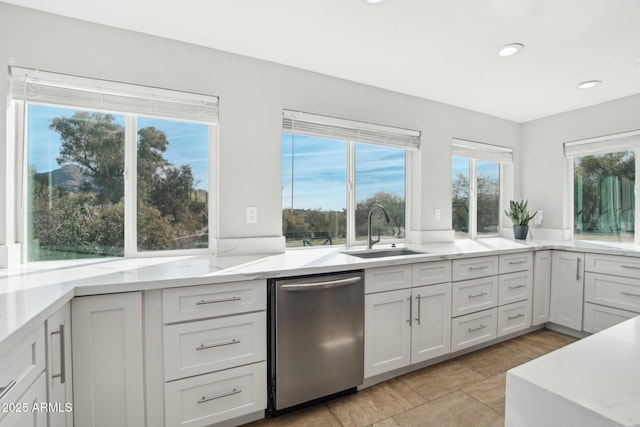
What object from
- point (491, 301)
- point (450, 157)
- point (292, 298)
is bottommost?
point (491, 301)

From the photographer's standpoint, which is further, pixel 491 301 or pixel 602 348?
pixel 491 301

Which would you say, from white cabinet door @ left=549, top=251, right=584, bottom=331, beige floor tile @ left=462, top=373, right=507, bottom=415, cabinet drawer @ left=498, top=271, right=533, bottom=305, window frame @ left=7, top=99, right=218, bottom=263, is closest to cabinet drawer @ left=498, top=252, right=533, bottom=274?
cabinet drawer @ left=498, top=271, right=533, bottom=305

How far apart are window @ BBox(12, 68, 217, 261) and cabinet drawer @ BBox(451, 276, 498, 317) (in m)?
1.94

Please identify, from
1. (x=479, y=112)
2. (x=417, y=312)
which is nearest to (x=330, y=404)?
(x=417, y=312)

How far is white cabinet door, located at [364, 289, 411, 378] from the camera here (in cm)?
205

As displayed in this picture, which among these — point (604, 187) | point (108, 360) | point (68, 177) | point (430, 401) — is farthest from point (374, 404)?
point (604, 187)

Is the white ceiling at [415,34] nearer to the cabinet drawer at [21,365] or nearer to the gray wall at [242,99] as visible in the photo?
the gray wall at [242,99]

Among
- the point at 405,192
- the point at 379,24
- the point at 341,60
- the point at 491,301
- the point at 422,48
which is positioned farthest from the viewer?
the point at 405,192

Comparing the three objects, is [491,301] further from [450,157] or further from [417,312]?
[450,157]

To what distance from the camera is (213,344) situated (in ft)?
5.26

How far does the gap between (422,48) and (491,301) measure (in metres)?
2.07

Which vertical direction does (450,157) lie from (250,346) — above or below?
above

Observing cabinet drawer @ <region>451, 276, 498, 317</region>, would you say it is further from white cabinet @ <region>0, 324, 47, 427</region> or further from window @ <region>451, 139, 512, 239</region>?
white cabinet @ <region>0, 324, 47, 427</region>

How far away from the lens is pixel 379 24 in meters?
1.86
